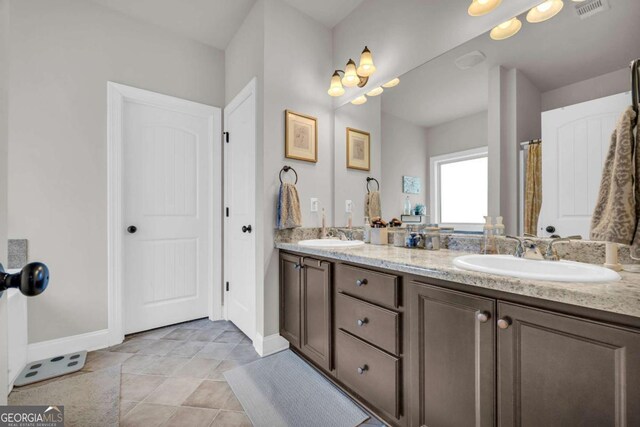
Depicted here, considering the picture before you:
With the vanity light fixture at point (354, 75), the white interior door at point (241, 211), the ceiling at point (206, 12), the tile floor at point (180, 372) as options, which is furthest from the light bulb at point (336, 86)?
the tile floor at point (180, 372)

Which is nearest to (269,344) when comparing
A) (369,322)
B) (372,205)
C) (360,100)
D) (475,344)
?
(369,322)

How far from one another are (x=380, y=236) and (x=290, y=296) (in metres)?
0.78

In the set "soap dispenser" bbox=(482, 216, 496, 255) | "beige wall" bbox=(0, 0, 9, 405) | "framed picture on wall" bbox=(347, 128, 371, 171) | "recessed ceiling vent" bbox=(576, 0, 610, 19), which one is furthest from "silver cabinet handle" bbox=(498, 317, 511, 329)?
"framed picture on wall" bbox=(347, 128, 371, 171)

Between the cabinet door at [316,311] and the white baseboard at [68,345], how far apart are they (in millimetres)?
1624

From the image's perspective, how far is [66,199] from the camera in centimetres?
211

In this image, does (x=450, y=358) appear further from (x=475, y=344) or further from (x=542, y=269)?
(x=542, y=269)

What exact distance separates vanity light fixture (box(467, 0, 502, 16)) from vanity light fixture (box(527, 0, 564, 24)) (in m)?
0.17

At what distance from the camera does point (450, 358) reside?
104 centimetres

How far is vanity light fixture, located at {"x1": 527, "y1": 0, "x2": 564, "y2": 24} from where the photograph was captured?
1.26 meters

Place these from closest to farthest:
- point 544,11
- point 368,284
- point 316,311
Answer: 1. point 544,11
2. point 368,284
3. point 316,311

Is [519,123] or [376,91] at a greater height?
[376,91]

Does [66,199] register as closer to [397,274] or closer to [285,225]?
[285,225]

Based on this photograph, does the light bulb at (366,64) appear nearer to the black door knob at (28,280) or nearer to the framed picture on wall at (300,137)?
the framed picture on wall at (300,137)

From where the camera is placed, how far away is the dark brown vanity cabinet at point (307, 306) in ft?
5.49
